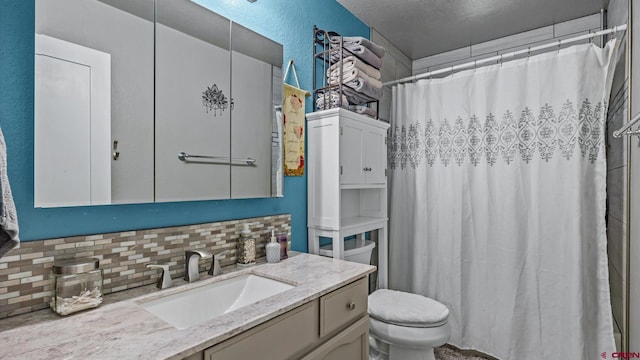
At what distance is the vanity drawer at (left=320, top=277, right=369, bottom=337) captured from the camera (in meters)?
1.15

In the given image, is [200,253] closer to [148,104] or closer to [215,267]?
[215,267]

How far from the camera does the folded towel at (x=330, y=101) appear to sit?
1845mm

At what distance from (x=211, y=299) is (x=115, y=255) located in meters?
0.36

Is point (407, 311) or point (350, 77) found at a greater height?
point (350, 77)

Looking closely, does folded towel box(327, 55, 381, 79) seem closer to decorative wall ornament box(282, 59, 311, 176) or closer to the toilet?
decorative wall ornament box(282, 59, 311, 176)

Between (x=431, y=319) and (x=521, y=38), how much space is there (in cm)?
225

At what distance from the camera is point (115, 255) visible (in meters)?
1.08

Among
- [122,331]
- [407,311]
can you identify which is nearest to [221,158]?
[122,331]

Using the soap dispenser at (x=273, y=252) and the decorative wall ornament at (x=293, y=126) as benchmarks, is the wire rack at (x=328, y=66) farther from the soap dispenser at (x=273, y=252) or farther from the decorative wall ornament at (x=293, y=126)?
the soap dispenser at (x=273, y=252)

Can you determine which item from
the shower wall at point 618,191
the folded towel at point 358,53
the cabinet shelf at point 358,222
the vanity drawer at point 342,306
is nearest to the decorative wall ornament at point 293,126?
the folded towel at point 358,53

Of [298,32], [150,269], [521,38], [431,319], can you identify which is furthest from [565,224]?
[150,269]

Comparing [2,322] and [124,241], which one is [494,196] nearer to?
[124,241]

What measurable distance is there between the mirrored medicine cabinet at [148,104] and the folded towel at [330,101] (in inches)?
15.2

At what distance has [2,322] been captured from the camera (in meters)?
0.84
